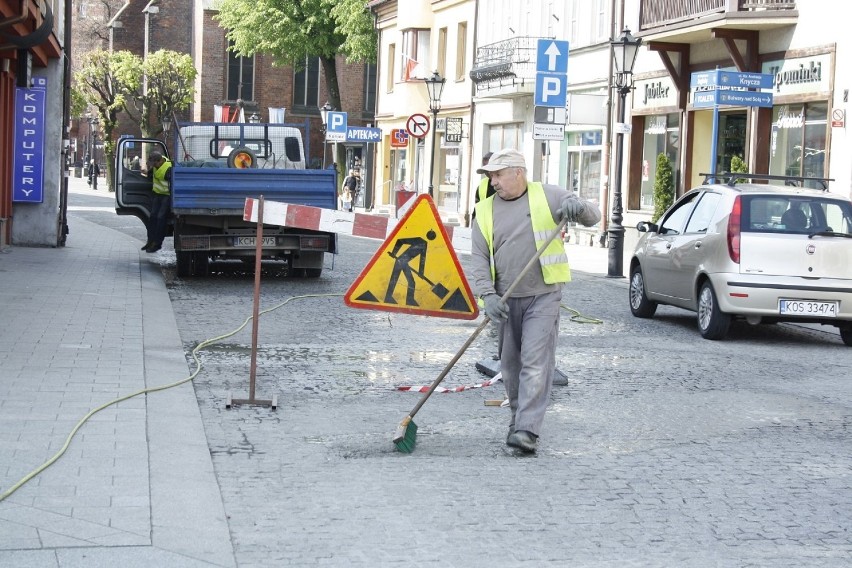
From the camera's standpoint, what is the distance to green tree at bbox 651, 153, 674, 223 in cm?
3017

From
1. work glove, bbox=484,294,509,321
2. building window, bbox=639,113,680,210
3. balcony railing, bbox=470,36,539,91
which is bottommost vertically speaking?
work glove, bbox=484,294,509,321

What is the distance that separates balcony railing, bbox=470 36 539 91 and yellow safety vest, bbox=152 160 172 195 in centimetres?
1916

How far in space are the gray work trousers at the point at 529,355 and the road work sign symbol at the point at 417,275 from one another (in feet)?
2.93

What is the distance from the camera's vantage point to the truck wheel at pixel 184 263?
1856 centimetres

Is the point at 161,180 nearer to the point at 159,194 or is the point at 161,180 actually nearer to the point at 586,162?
the point at 159,194

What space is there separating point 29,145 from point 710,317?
45.7 feet

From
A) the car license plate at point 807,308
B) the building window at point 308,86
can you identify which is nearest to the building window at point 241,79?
the building window at point 308,86

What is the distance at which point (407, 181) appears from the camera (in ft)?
170

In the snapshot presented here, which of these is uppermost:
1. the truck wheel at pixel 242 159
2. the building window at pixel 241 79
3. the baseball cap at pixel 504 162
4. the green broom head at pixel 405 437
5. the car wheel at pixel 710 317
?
the building window at pixel 241 79

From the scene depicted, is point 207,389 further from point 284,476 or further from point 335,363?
point 284,476

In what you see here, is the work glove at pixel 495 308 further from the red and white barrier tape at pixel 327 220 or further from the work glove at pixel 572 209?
the red and white barrier tape at pixel 327 220

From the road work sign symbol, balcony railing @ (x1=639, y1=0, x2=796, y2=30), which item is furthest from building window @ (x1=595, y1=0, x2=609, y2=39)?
the road work sign symbol

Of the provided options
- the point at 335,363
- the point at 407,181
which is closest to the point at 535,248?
the point at 335,363

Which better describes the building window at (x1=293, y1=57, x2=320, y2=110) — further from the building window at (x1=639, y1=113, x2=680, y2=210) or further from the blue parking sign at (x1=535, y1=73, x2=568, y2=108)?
the blue parking sign at (x1=535, y1=73, x2=568, y2=108)
